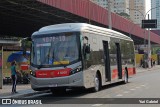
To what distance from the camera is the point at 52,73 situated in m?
18.2

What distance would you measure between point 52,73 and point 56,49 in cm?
111

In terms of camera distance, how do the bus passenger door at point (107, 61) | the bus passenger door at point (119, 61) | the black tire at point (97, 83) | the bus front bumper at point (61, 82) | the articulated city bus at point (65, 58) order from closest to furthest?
the bus front bumper at point (61, 82), the articulated city bus at point (65, 58), the black tire at point (97, 83), the bus passenger door at point (107, 61), the bus passenger door at point (119, 61)

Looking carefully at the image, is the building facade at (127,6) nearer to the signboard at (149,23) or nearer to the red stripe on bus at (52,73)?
the signboard at (149,23)

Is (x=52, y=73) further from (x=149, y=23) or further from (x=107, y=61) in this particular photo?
(x=149, y=23)

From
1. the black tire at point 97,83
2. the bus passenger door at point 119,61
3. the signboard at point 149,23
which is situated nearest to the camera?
the black tire at point 97,83

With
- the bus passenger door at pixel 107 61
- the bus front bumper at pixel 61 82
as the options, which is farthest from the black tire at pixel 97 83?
the bus front bumper at pixel 61 82

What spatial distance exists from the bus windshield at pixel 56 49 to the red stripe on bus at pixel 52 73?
1.10 ft

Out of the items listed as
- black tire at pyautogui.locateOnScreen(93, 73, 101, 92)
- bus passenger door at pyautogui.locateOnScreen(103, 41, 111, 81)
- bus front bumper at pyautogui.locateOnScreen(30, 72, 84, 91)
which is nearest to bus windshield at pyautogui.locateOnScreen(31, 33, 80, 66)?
bus front bumper at pyautogui.locateOnScreen(30, 72, 84, 91)

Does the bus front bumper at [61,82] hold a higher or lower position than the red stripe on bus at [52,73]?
lower

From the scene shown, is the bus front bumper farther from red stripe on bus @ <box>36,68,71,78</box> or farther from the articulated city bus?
red stripe on bus @ <box>36,68,71,78</box>

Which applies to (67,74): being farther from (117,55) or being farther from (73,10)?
(73,10)

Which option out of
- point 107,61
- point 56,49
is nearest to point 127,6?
point 107,61

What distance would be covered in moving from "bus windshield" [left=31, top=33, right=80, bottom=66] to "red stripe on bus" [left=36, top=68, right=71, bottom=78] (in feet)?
1.10

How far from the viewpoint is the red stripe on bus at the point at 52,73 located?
18.1 m
